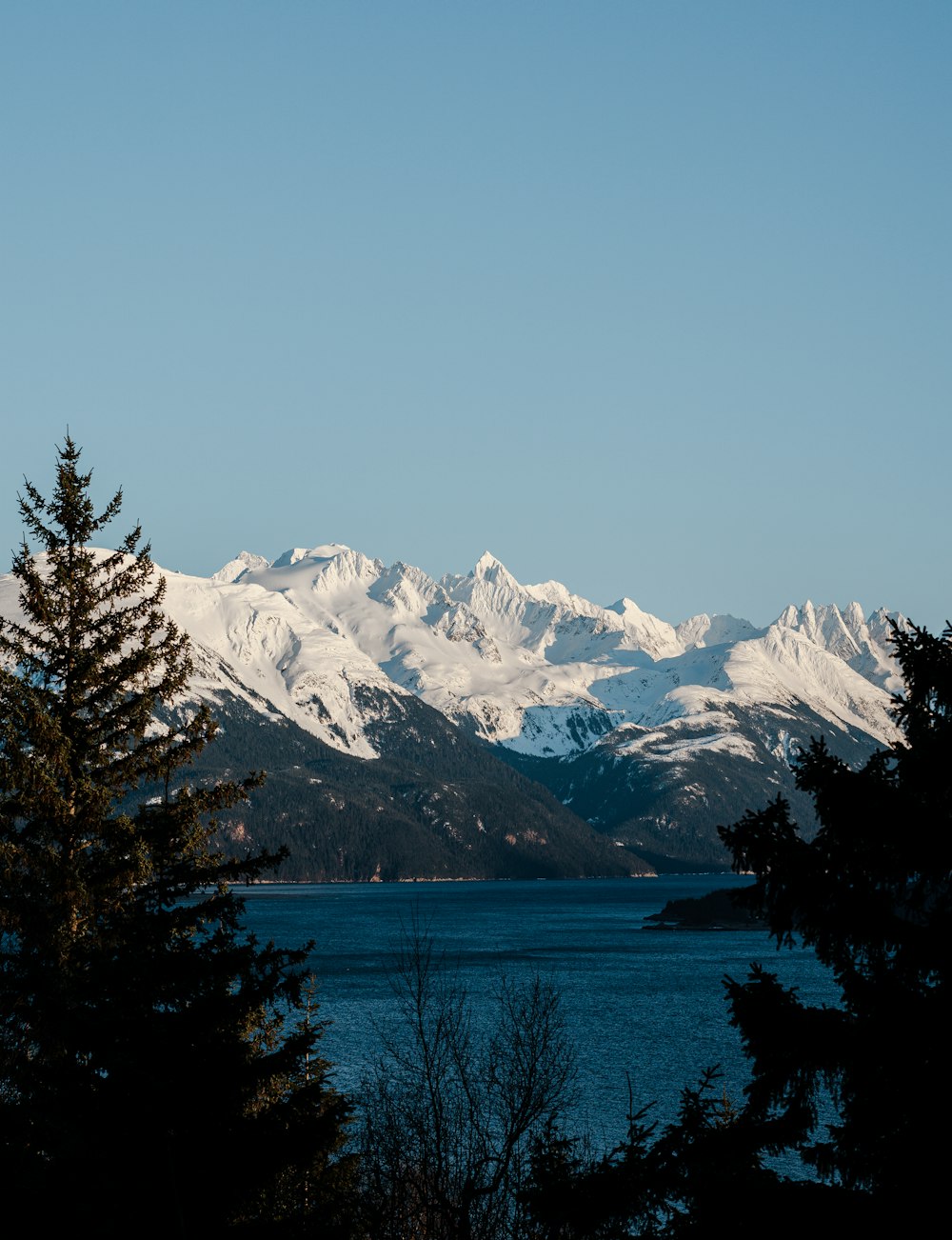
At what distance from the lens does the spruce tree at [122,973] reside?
1881 cm

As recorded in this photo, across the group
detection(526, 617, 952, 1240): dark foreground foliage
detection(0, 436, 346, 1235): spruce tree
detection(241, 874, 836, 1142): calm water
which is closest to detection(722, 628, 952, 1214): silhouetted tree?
detection(526, 617, 952, 1240): dark foreground foliage

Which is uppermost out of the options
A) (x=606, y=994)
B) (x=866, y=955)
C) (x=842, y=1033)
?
(x=866, y=955)

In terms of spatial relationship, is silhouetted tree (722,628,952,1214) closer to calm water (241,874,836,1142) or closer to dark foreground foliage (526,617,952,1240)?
dark foreground foliage (526,617,952,1240)

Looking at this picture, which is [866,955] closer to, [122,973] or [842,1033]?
[842,1033]

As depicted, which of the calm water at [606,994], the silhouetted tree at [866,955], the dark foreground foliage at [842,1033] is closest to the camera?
the dark foreground foliage at [842,1033]

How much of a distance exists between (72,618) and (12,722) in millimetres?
2740

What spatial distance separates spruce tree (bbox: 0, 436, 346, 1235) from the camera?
741 inches

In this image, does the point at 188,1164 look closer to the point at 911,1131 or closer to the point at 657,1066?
the point at 911,1131

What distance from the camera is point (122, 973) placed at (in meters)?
19.8

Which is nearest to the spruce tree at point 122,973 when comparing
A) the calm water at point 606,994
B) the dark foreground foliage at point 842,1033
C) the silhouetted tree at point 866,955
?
the dark foreground foliage at point 842,1033

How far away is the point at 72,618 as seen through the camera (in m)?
29.2

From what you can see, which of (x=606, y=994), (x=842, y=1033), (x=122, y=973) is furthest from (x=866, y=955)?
(x=606, y=994)

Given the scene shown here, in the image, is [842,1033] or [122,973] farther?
[122,973]

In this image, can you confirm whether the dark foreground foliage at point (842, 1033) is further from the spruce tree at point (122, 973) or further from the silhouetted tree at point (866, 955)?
the spruce tree at point (122, 973)
